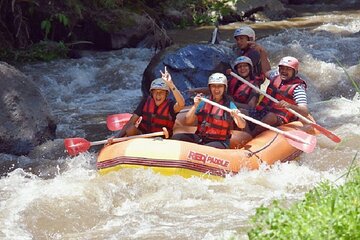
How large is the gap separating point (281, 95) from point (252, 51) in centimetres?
110

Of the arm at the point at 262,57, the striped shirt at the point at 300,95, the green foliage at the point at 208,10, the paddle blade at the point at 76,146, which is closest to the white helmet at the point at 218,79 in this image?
the striped shirt at the point at 300,95

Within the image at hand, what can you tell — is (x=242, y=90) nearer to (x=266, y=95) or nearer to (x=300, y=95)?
(x=266, y=95)

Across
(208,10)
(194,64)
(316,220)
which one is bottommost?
(208,10)

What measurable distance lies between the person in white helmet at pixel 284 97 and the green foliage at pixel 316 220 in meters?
3.31

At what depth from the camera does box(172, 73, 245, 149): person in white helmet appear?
19.7ft

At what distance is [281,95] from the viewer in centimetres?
675

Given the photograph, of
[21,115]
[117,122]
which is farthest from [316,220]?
[21,115]

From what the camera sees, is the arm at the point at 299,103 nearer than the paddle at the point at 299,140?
No

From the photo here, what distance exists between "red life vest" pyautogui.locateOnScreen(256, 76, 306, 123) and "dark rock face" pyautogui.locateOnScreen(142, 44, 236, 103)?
4.70 feet

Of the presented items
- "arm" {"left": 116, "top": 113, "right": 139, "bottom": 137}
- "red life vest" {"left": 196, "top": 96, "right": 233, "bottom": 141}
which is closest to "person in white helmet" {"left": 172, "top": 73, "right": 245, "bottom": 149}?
"red life vest" {"left": 196, "top": 96, "right": 233, "bottom": 141}

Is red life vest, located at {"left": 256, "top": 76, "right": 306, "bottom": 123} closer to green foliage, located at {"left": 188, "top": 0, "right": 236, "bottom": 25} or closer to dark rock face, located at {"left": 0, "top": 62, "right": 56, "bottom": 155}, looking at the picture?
dark rock face, located at {"left": 0, "top": 62, "right": 56, "bottom": 155}

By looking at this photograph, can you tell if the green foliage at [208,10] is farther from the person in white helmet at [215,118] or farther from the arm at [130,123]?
the person in white helmet at [215,118]

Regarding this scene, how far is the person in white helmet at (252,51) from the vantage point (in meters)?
7.65

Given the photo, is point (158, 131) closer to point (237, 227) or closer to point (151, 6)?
point (237, 227)
